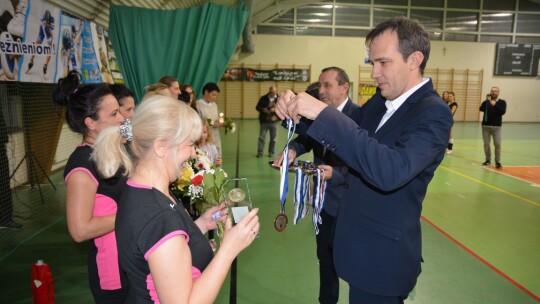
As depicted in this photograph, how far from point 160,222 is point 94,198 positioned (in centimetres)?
92

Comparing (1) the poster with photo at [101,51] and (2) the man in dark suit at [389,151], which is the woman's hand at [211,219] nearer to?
(2) the man in dark suit at [389,151]

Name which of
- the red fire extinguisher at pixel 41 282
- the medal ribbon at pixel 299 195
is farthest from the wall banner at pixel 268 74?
the medal ribbon at pixel 299 195

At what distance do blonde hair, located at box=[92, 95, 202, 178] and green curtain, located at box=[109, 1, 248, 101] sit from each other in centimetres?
229

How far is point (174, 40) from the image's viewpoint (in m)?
3.52

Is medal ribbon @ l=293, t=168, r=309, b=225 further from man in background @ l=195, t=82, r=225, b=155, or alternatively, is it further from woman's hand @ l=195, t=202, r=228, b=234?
man in background @ l=195, t=82, r=225, b=155

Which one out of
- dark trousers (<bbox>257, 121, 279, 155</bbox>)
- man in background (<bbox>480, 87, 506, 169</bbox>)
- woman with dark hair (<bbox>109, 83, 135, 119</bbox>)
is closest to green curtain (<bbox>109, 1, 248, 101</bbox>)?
woman with dark hair (<bbox>109, 83, 135, 119</bbox>)

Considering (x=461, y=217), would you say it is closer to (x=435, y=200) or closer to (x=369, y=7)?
(x=435, y=200)

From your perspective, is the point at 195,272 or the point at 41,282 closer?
the point at 195,272

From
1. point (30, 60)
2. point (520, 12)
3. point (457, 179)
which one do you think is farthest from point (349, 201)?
point (520, 12)

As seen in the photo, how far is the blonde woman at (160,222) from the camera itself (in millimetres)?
1191

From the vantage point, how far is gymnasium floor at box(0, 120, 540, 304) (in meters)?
3.53

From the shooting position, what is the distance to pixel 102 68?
20.1 ft

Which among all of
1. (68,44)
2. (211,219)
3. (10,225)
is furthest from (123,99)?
(10,225)

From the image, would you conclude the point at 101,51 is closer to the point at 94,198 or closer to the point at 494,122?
the point at 94,198
